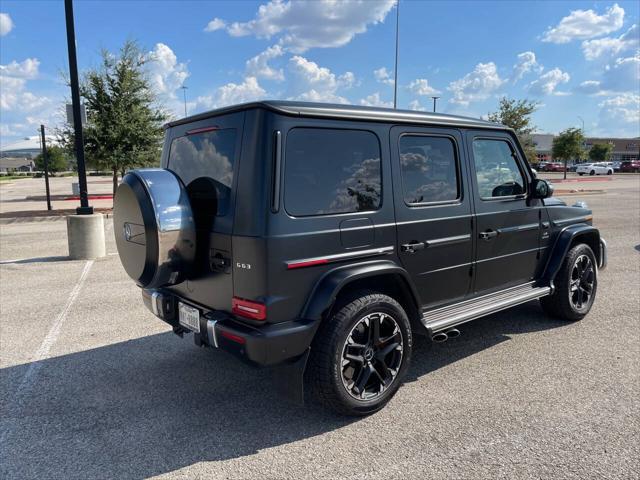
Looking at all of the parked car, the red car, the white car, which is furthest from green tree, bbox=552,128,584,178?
the parked car

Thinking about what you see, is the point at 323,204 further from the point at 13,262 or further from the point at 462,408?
the point at 13,262

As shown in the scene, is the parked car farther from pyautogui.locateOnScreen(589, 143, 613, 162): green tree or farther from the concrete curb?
the concrete curb

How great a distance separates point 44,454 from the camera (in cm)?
276

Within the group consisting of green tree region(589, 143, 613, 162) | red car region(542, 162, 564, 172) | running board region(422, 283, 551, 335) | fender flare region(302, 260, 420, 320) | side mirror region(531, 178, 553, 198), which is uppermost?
green tree region(589, 143, 613, 162)

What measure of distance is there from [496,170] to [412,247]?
139 cm

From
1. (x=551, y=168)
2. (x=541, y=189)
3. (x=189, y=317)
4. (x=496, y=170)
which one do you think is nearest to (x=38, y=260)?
(x=189, y=317)

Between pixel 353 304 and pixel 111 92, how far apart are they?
51.5 ft

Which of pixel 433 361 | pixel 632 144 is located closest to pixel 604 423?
pixel 433 361

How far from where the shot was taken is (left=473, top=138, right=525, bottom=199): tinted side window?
4.00 m

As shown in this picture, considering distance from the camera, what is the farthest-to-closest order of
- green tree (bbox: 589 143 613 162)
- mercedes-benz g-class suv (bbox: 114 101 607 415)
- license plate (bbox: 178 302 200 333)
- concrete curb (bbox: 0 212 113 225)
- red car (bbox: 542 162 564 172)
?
green tree (bbox: 589 143 613 162) → red car (bbox: 542 162 564 172) → concrete curb (bbox: 0 212 113 225) → license plate (bbox: 178 302 200 333) → mercedes-benz g-class suv (bbox: 114 101 607 415)

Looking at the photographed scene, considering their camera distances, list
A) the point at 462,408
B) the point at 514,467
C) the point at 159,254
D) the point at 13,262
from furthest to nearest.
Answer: the point at 13,262
the point at 462,408
the point at 159,254
the point at 514,467

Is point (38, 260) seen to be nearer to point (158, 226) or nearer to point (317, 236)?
point (158, 226)

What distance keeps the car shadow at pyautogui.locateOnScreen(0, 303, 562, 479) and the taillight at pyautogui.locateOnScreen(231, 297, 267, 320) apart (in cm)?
79

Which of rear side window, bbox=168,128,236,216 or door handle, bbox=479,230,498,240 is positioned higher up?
rear side window, bbox=168,128,236,216
